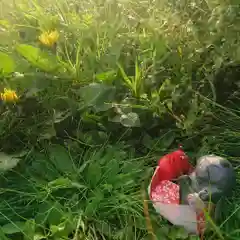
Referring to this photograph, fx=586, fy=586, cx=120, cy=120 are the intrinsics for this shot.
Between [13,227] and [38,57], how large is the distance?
513 mm

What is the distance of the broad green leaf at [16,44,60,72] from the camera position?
5.54 ft

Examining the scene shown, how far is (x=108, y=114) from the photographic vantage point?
1698mm

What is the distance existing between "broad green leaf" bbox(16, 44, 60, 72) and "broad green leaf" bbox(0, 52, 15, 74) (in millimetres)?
37

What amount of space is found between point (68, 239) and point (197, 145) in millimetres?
487

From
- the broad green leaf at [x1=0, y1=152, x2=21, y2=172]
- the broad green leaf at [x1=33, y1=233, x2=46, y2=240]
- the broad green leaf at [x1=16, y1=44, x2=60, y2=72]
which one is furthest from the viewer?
the broad green leaf at [x1=16, y1=44, x2=60, y2=72]

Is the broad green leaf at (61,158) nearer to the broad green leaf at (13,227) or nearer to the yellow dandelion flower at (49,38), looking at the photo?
the broad green leaf at (13,227)

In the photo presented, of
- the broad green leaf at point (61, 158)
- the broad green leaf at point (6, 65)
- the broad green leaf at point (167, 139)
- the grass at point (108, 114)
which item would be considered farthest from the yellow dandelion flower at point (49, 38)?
the broad green leaf at point (167, 139)

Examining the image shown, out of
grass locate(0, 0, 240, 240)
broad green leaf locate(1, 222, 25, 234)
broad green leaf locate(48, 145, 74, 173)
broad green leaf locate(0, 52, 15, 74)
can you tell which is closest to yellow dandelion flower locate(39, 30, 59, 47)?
grass locate(0, 0, 240, 240)

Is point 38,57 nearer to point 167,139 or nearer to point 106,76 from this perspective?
point 106,76

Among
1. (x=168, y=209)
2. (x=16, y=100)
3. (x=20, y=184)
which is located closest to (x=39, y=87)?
(x=16, y=100)

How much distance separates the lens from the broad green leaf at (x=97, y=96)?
1672 mm

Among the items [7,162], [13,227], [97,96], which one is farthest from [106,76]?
[13,227]

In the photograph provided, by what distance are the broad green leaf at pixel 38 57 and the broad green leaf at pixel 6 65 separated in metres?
0.04

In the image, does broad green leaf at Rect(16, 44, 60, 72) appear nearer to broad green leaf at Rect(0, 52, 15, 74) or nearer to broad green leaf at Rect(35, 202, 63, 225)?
broad green leaf at Rect(0, 52, 15, 74)
